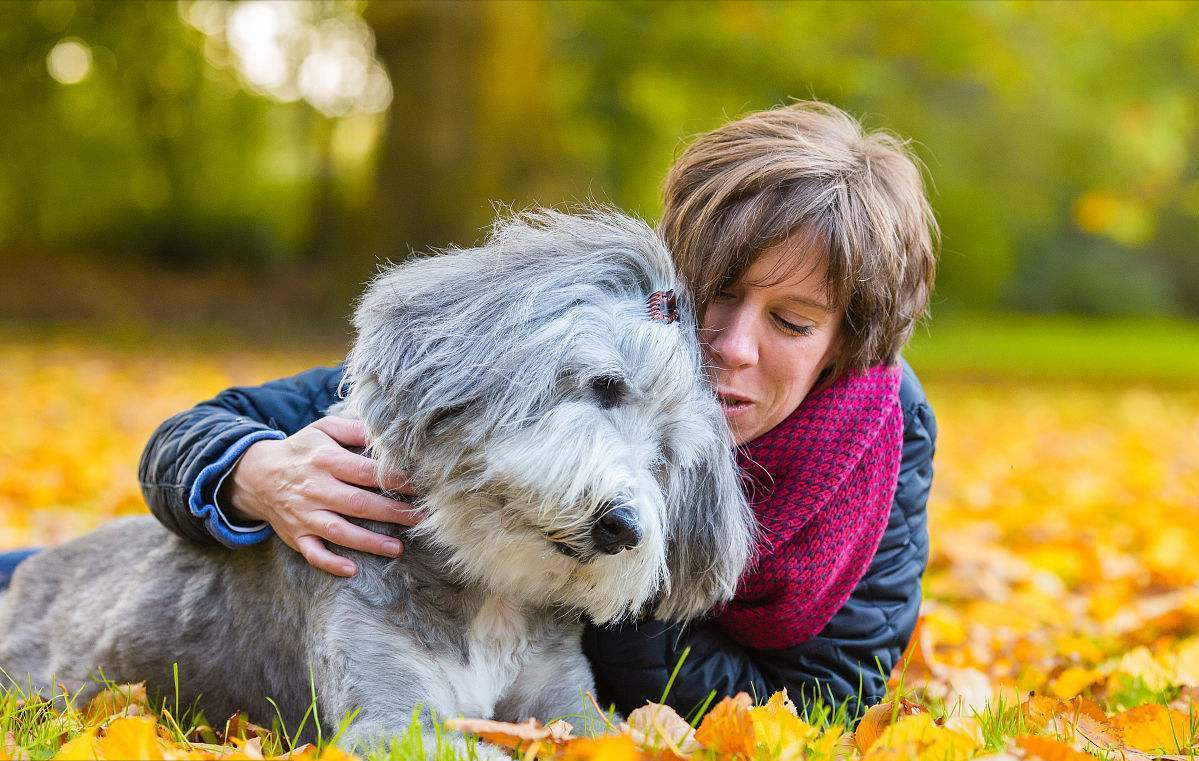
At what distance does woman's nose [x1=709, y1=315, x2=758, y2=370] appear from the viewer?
284cm

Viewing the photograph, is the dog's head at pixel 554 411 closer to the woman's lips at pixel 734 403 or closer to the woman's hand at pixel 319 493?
the woman's hand at pixel 319 493

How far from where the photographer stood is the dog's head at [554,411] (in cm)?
229

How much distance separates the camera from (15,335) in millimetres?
13773

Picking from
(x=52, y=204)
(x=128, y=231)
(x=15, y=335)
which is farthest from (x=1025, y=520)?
(x=52, y=204)

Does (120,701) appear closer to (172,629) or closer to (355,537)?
(172,629)

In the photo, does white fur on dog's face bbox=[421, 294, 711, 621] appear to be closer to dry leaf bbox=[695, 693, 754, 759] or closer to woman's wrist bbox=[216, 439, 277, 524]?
dry leaf bbox=[695, 693, 754, 759]

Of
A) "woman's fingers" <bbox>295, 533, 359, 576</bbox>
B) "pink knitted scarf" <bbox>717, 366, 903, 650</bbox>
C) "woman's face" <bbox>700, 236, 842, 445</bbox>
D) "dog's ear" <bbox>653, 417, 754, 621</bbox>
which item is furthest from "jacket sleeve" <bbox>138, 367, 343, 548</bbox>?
"pink knitted scarf" <bbox>717, 366, 903, 650</bbox>

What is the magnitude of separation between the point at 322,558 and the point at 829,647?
145 cm

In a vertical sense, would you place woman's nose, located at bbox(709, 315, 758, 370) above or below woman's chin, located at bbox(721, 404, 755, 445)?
above

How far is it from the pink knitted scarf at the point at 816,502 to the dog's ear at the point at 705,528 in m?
0.25

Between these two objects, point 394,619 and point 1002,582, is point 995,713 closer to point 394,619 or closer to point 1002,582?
point 394,619

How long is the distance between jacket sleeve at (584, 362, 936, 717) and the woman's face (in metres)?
0.59

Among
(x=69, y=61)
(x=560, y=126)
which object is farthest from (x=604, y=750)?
(x=69, y=61)

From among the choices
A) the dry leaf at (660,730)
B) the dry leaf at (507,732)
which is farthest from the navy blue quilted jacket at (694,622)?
the dry leaf at (507,732)
